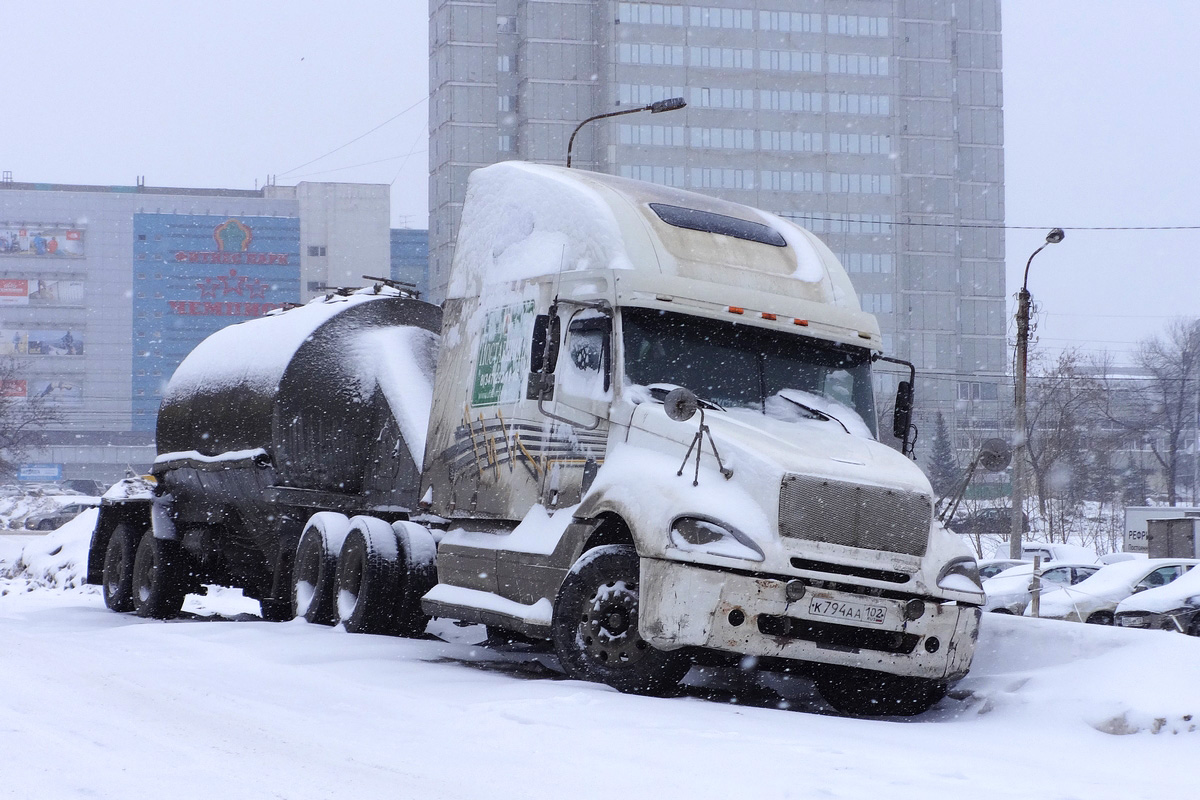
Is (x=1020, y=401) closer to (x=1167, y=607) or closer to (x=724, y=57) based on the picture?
(x=1167, y=607)

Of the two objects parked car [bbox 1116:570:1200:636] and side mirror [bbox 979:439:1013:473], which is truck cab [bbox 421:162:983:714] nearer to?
side mirror [bbox 979:439:1013:473]

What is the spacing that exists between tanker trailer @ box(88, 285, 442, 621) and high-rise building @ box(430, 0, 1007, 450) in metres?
97.2

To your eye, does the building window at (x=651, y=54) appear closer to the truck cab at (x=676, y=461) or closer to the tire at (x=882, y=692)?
the truck cab at (x=676, y=461)

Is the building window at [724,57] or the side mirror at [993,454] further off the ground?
the building window at [724,57]

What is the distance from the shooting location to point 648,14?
381ft

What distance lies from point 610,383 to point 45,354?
162 metres

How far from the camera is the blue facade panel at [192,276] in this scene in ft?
530

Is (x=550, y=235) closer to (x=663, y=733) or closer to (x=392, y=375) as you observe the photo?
(x=392, y=375)

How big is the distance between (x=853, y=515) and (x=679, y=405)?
1.28m

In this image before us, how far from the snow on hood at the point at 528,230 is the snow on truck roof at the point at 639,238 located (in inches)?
0.4

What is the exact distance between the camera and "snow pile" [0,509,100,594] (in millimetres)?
27141

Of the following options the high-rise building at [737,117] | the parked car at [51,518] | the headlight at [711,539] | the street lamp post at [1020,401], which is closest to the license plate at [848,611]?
the headlight at [711,539]

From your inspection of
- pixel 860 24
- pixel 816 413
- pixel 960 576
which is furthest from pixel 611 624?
pixel 860 24

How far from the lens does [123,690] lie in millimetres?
8703
